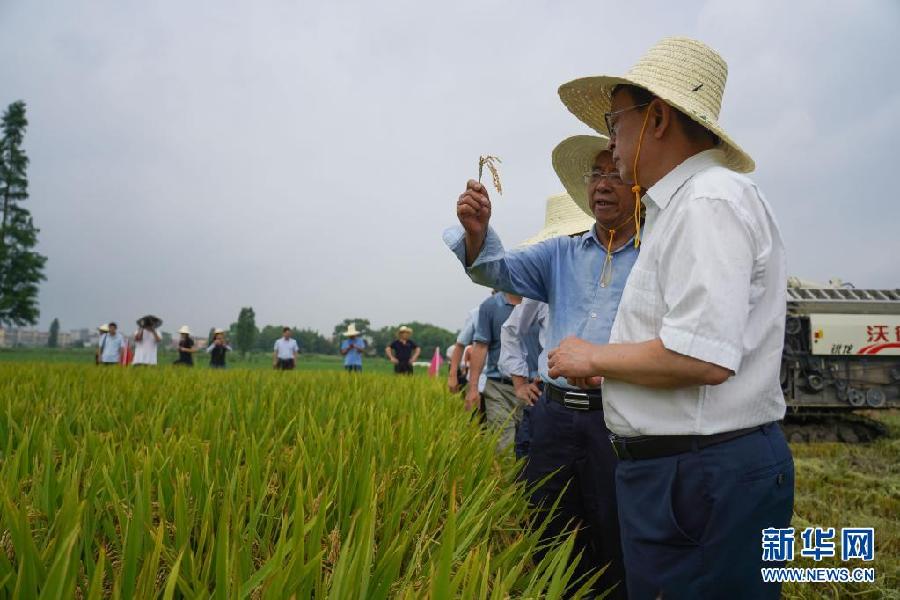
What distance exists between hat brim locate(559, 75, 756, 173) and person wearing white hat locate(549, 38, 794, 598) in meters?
0.01

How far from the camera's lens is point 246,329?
71312 mm

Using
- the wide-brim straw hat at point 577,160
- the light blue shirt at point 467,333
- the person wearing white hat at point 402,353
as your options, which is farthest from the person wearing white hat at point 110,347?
the wide-brim straw hat at point 577,160

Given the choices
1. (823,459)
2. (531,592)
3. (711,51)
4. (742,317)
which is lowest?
(823,459)

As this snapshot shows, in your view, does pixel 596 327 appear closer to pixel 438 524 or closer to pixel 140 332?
pixel 438 524

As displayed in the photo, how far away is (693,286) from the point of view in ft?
3.72

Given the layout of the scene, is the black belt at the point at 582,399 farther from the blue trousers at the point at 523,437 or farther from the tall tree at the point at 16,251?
the tall tree at the point at 16,251

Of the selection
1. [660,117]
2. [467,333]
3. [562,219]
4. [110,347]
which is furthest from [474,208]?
[110,347]

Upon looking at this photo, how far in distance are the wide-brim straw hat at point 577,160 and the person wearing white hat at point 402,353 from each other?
9263 millimetres

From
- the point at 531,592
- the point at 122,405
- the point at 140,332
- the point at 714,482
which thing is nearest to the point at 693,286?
the point at 714,482

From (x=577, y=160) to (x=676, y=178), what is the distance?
1.09 metres

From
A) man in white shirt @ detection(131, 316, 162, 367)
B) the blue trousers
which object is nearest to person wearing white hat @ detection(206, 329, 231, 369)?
man in white shirt @ detection(131, 316, 162, 367)

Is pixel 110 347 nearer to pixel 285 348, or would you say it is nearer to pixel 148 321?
pixel 148 321

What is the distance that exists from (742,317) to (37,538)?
1458 mm

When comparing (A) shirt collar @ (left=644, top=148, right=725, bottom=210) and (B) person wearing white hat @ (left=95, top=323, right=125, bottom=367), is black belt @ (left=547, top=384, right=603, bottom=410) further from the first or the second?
(B) person wearing white hat @ (left=95, top=323, right=125, bottom=367)
